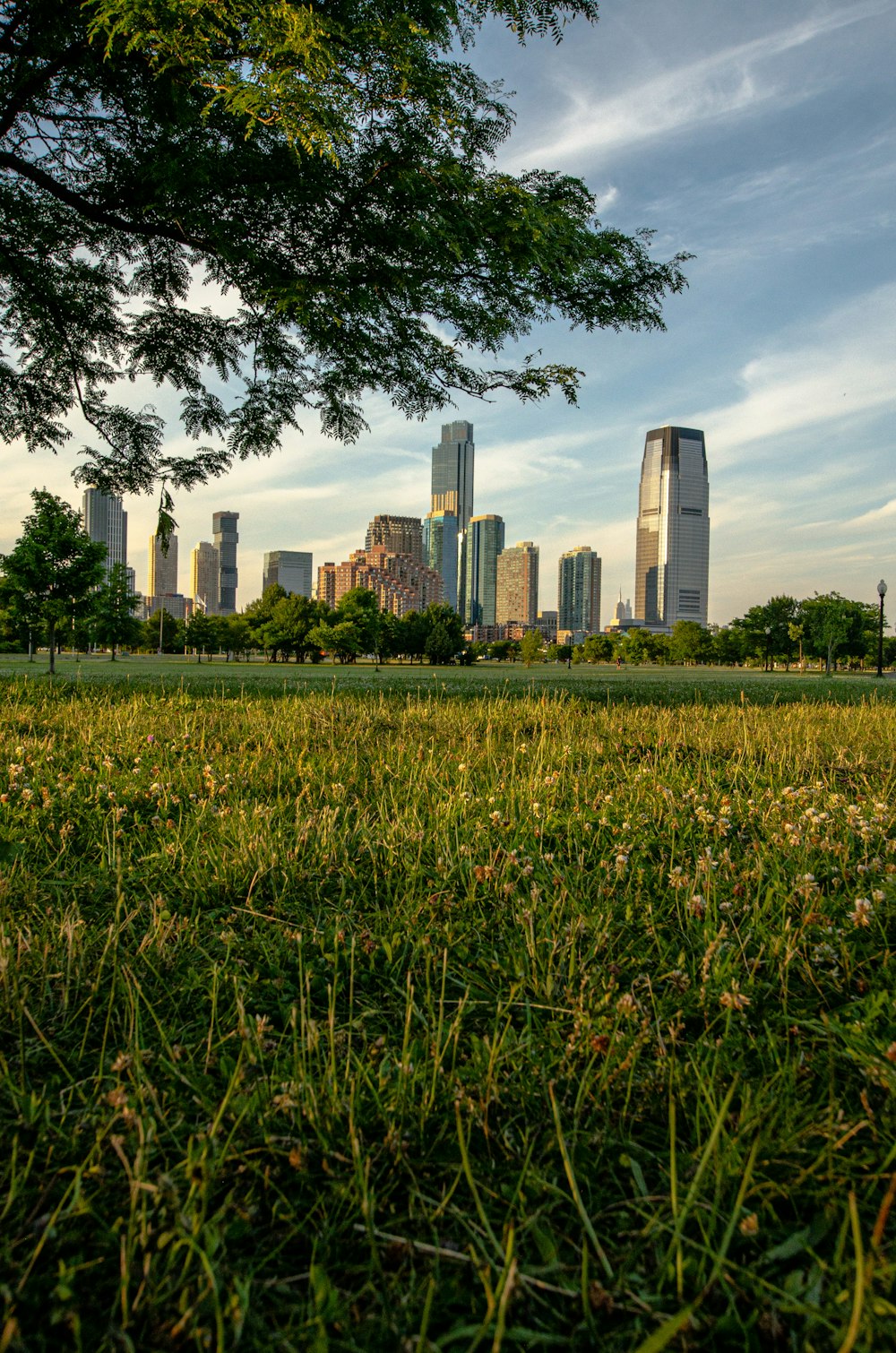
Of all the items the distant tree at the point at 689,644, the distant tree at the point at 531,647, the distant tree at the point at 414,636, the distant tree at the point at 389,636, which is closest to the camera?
the distant tree at the point at 389,636

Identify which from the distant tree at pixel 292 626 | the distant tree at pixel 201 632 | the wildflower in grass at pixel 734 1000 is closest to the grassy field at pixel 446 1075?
the wildflower in grass at pixel 734 1000

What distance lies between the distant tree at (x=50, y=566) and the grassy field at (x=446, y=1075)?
109 feet

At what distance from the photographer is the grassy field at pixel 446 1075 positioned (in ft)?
3.92

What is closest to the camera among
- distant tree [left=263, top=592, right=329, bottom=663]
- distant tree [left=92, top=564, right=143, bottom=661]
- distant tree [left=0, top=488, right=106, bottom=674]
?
distant tree [left=0, top=488, right=106, bottom=674]

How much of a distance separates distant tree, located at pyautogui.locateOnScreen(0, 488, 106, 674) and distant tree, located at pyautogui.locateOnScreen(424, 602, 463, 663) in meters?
62.7

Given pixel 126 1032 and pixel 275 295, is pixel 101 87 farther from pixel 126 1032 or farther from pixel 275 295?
pixel 126 1032

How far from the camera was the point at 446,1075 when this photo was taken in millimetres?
1780

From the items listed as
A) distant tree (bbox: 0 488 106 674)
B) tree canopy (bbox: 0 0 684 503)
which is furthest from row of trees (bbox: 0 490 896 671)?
tree canopy (bbox: 0 0 684 503)

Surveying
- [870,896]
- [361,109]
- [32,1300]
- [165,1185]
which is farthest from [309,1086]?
[361,109]

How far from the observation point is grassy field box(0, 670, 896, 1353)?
119cm

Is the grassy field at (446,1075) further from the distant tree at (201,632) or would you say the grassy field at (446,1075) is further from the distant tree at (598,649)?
the distant tree at (598,649)

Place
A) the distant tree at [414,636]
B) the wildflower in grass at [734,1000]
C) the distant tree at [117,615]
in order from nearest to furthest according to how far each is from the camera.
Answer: the wildflower in grass at [734,1000] < the distant tree at [117,615] < the distant tree at [414,636]

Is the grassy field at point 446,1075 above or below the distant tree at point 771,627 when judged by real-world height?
below

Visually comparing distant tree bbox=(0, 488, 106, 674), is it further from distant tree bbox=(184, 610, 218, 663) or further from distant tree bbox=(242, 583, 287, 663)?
distant tree bbox=(184, 610, 218, 663)
